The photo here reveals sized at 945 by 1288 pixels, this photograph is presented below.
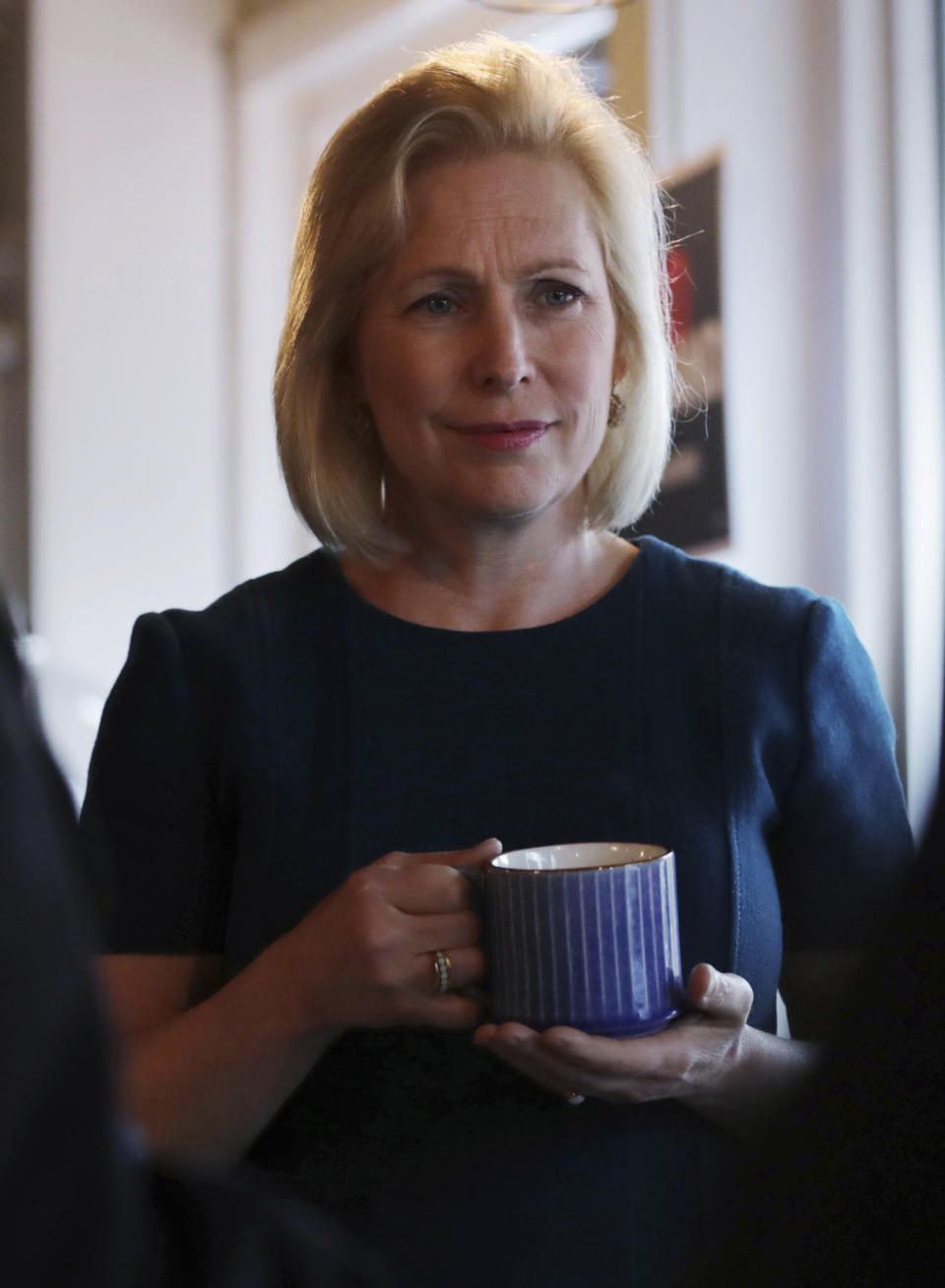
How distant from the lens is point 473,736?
1.02m

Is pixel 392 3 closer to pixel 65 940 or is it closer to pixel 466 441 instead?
pixel 466 441

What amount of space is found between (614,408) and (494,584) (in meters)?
0.21

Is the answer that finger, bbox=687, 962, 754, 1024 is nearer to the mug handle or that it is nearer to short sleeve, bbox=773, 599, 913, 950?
the mug handle

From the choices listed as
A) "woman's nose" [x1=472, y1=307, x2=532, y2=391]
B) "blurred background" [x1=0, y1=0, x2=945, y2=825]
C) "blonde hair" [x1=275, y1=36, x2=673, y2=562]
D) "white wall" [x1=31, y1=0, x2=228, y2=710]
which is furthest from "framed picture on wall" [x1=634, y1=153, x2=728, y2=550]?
"white wall" [x1=31, y1=0, x2=228, y2=710]

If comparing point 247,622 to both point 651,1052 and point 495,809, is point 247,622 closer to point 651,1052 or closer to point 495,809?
point 495,809

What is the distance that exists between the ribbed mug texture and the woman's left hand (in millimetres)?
11

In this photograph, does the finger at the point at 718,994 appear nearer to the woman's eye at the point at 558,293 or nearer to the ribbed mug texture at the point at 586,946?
the ribbed mug texture at the point at 586,946

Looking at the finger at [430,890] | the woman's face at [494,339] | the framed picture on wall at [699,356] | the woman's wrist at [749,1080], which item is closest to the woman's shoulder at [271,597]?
the woman's face at [494,339]

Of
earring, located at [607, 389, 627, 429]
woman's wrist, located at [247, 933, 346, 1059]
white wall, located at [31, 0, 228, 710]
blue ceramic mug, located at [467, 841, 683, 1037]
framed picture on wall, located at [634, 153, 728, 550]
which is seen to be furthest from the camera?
white wall, located at [31, 0, 228, 710]

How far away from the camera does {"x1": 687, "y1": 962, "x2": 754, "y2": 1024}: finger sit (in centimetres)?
74

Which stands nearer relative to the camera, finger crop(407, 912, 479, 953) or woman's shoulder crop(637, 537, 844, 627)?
finger crop(407, 912, 479, 953)

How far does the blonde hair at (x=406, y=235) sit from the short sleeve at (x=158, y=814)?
0.68ft

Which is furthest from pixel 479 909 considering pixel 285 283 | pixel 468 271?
pixel 285 283

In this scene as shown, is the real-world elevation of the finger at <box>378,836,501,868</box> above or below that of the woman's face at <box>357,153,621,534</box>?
below
